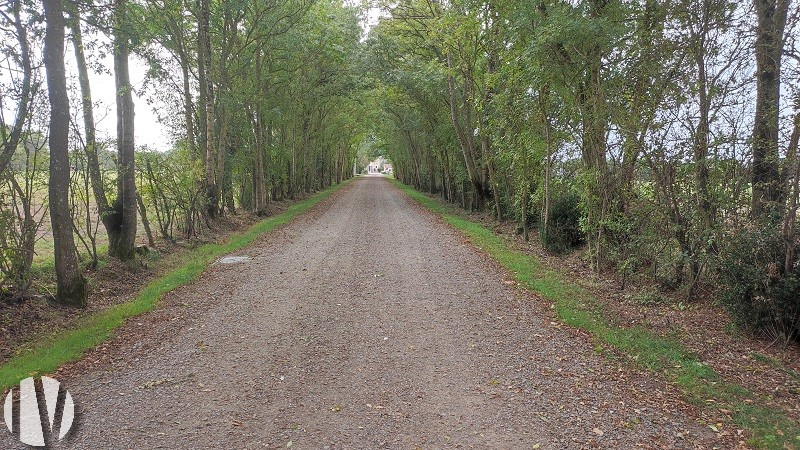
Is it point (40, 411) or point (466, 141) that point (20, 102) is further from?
point (466, 141)

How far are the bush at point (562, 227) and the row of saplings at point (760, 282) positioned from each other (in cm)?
579

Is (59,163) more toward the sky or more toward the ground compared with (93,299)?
more toward the sky

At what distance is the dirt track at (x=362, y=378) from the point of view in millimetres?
4020

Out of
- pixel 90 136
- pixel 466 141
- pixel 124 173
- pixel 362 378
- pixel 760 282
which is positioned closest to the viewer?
pixel 362 378

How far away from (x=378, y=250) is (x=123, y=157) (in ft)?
20.6

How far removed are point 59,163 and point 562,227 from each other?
11091 millimetres

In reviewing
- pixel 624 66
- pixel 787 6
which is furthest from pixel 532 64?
pixel 787 6

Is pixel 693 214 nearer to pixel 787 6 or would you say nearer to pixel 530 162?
pixel 787 6

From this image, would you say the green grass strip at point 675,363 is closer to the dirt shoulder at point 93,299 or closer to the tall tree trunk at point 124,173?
the dirt shoulder at point 93,299

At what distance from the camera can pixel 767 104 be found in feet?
20.8

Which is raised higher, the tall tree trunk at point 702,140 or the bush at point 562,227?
the tall tree trunk at point 702,140

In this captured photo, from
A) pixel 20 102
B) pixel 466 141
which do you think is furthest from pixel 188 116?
pixel 466 141

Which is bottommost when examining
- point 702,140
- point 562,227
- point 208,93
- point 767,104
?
point 562,227

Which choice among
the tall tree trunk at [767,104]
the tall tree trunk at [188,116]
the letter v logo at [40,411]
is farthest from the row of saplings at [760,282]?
the tall tree trunk at [188,116]
